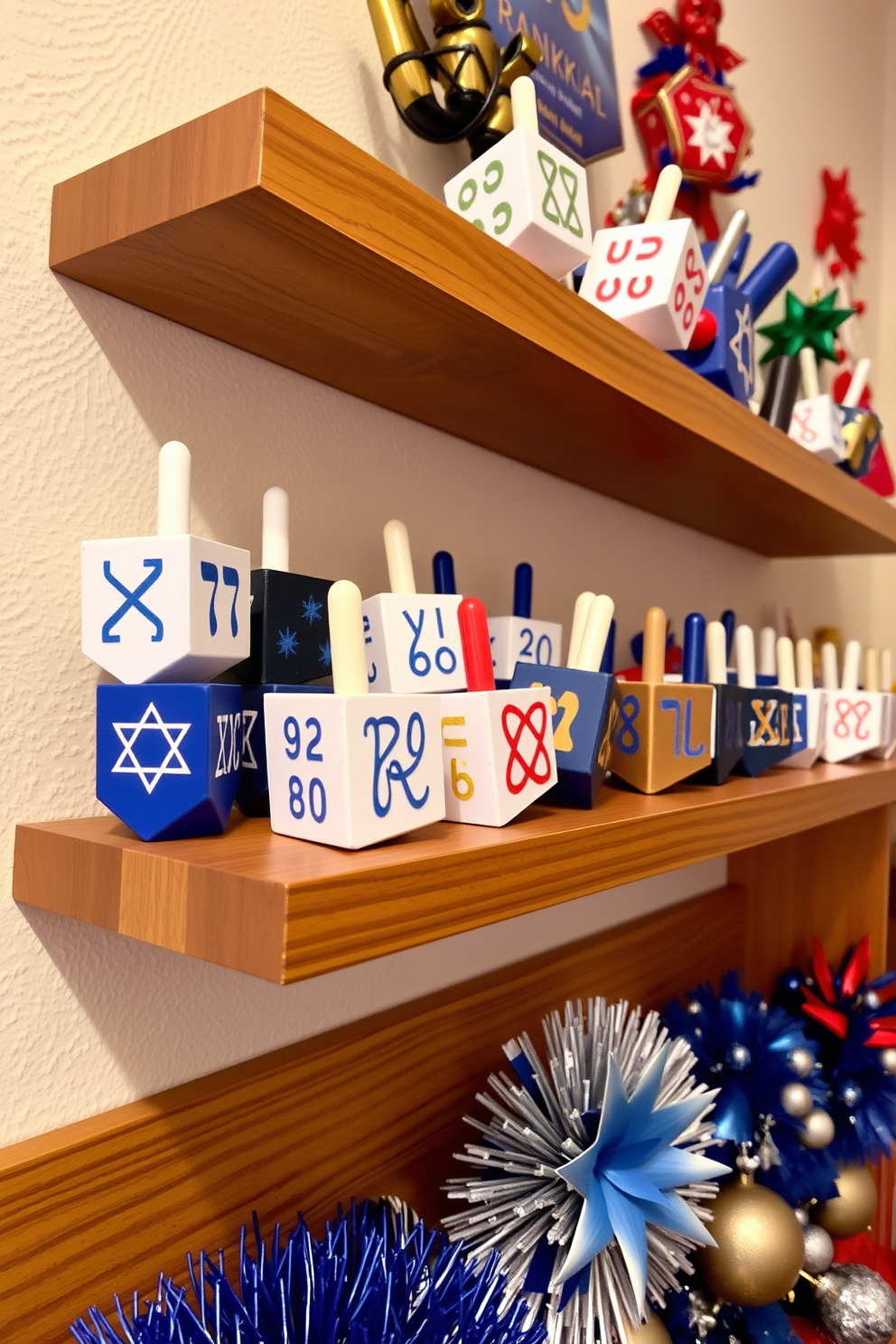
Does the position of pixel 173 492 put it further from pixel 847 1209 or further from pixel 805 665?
pixel 847 1209

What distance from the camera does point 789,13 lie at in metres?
1.39

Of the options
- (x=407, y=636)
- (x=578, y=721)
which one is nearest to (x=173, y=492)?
(x=407, y=636)

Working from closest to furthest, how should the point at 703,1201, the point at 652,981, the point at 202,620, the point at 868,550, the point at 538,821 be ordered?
the point at 202,620, the point at 538,821, the point at 703,1201, the point at 652,981, the point at 868,550

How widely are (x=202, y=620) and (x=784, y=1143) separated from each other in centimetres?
74

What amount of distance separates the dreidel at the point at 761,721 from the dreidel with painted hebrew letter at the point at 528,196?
0.36 metres

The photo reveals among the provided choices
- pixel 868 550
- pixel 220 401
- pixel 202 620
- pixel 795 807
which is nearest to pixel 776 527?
pixel 868 550

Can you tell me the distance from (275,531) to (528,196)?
0.25 metres

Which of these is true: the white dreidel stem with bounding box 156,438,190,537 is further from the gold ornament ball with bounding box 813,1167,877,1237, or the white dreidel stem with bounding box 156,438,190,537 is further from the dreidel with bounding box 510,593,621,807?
the gold ornament ball with bounding box 813,1167,877,1237

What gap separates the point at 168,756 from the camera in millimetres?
402

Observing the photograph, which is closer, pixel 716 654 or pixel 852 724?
pixel 716 654

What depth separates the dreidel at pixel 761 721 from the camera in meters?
0.78

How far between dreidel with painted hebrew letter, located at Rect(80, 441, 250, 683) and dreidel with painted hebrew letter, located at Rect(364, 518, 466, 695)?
0.11 meters

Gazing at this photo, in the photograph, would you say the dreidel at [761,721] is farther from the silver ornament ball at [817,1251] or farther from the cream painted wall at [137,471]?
the silver ornament ball at [817,1251]

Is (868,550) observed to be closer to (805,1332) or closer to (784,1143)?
(784,1143)
